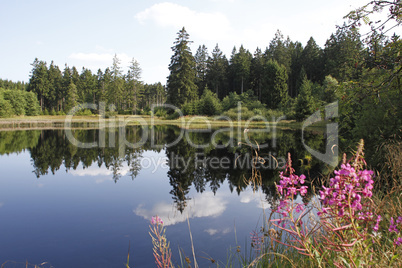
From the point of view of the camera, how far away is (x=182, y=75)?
48719 mm

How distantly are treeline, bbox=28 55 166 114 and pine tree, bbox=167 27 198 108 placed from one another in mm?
14326

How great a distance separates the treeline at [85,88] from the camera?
2430 inches

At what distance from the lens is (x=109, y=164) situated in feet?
40.5

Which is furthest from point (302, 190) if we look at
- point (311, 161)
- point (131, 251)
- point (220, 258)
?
point (311, 161)

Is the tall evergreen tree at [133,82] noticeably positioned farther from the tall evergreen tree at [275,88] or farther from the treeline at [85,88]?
the tall evergreen tree at [275,88]

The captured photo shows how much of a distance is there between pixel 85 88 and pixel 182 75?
41.5m

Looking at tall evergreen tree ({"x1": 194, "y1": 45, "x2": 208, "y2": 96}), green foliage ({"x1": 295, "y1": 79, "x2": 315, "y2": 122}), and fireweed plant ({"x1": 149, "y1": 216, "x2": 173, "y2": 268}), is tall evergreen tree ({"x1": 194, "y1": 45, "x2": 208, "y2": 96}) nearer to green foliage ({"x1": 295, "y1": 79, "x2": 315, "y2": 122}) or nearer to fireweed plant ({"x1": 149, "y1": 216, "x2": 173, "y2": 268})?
green foliage ({"x1": 295, "y1": 79, "x2": 315, "y2": 122})

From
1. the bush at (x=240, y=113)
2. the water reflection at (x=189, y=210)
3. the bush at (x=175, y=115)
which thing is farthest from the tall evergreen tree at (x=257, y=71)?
the water reflection at (x=189, y=210)

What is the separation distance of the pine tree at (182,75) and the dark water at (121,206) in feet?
118

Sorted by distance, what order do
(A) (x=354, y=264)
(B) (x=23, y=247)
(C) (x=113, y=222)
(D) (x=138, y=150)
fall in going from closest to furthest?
1. (A) (x=354, y=264)
2. (B) (x=23, y=247)
3. (C) (x=113, y=222)
4. (D) (x=138, y=150)

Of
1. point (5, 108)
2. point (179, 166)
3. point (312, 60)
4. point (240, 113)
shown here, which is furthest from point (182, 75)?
point (179, 166)

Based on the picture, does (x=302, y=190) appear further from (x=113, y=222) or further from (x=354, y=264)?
(x=113, y=222)

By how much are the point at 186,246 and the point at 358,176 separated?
3892 millimetres

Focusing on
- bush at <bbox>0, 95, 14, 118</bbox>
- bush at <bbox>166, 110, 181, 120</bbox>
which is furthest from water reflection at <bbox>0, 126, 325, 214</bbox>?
bush at <bbox>0, 95, 14, 118</bbox>
